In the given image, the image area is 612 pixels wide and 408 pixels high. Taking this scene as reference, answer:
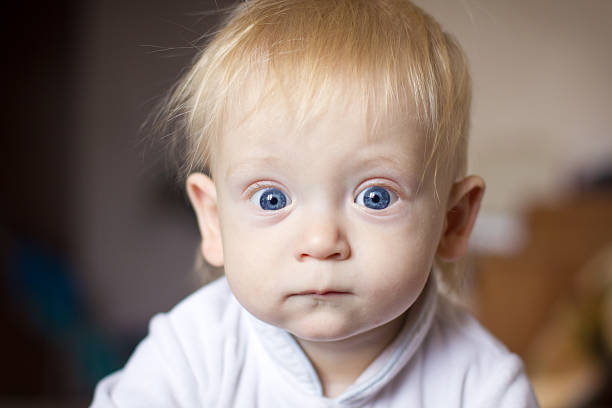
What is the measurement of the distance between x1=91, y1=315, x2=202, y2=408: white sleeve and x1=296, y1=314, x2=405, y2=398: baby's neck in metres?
0.14

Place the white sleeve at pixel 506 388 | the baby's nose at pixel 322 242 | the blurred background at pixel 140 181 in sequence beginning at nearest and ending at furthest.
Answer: the baby's nose at pixel 322 242
the white sleeve at pixel 506 388
the blurred background at pixel 140 181

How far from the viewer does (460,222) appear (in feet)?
2.33

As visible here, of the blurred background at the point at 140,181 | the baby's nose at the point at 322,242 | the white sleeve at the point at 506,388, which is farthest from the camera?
the blurred background at the point at 140,181

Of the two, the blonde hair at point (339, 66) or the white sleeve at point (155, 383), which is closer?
the blonde hair at point (339, 66)

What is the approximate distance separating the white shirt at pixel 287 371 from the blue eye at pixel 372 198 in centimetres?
21

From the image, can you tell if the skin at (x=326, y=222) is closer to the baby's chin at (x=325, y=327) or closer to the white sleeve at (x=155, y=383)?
the baby's chin at (x=325, y=327)

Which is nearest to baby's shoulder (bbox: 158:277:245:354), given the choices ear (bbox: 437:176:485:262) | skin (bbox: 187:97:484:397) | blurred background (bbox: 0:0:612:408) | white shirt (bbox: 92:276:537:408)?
white shirt (bbox: 92:276:537:408)

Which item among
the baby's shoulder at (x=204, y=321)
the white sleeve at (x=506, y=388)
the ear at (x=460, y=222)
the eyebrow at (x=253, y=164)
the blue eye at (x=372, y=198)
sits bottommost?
the white sleeve at (x=506, y=388)

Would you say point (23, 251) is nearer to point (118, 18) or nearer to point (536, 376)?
point (118, 18)

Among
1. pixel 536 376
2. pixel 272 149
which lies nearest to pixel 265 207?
pixel 272 149

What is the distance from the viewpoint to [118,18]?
11.0ft

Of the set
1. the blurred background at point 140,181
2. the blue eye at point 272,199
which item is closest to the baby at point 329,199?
the blue eye at point 272,199

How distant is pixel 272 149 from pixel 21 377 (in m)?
2.95

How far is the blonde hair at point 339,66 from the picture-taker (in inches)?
22.6
